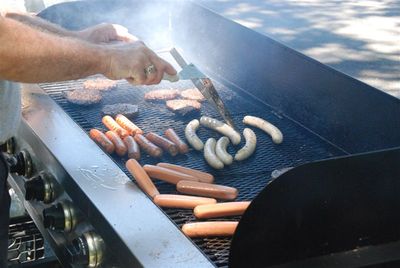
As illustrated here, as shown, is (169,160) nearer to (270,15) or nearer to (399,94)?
(399,94)

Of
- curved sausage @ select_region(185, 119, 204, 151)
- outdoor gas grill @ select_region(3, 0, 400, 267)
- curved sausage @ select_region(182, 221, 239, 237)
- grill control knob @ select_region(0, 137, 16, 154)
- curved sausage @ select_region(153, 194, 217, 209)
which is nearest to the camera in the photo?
outdoor gas grill @ select_region(3, 0, 400, 267)

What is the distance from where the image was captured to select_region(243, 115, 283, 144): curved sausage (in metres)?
3.50

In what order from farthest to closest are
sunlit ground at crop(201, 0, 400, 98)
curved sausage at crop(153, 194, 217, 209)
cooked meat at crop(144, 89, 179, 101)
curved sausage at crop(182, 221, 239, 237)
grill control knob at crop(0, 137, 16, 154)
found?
1. sunlit ground at crop(201, 0, 400, 98)
2. cooked meat at crop(144, 89, 179, 101)
3. grill control knob at crop(0, 137, 16, 154)
4. curved sausage at crop(153, 194, 217, 209)
5. curved sausage at crop(182, 221, 239, 237)

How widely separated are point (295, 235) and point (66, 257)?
152 cm

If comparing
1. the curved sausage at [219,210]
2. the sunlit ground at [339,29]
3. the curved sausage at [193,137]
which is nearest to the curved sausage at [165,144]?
the curved sausage at [193,137]

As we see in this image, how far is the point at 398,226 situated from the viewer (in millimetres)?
2209

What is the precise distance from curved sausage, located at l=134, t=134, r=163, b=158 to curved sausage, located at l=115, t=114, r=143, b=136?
0.12m

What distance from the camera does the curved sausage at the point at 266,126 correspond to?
3500 millimetres

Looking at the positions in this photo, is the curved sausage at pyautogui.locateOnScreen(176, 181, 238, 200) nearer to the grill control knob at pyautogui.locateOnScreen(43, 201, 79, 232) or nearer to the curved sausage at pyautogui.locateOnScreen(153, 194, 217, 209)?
the curved sausage at pyautogui.locateOnScreen(153, 194, 217, 209)

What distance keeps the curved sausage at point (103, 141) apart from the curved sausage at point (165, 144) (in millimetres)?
299

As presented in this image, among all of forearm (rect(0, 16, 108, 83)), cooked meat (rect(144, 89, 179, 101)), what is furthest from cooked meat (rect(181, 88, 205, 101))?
forearm (rect(0, 16, 108, 83))

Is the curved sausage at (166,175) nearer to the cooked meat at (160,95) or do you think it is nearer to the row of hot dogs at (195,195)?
the row of hot dogs at (195,195)

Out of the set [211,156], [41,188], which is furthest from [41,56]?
[211,156]

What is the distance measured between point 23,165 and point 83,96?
762mm
